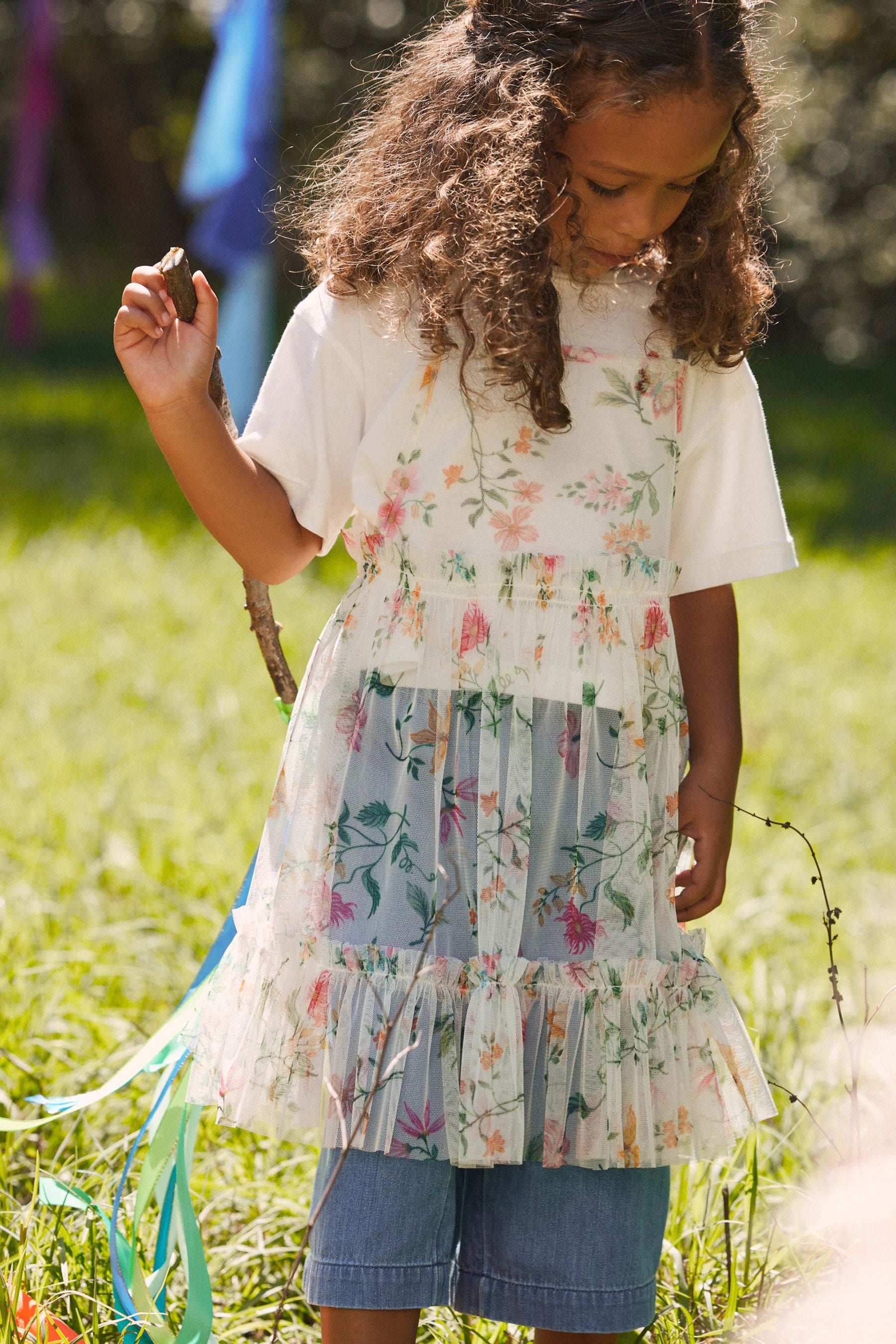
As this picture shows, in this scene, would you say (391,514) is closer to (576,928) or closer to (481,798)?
(481,798)

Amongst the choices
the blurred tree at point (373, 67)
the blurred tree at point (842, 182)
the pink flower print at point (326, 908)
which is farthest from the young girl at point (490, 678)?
the blurred tree at point (842, 182)

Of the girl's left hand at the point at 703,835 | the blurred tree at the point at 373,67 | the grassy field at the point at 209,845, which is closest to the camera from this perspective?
the girl's left hand at the point at 703,835

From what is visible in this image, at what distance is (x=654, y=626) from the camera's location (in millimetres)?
1374

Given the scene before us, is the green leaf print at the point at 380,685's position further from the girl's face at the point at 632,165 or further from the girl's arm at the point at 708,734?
the girl's face at the point at 632,165

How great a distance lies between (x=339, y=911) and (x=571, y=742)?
0.88 feet

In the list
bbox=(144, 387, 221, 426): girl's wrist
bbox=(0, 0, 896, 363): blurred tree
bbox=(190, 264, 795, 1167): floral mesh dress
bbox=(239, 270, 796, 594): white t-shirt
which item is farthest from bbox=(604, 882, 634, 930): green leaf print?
bbox=(0, 0, 896, 363): blurred tree

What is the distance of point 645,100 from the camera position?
1.27 metres

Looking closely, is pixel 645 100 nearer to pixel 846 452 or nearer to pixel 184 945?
pixel 184 945

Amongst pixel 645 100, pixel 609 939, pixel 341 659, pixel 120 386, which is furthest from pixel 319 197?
pixel 120 386

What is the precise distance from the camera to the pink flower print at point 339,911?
50.5 inches

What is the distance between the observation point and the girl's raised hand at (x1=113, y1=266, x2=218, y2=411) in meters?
1.24

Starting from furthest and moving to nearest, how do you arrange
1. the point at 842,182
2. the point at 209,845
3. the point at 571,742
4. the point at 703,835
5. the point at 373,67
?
the point at 842,182
the point at 373,67
the point at 209,845
the point at 703,835
the point at 571,742

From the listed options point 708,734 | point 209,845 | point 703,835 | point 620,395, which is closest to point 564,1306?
point 703,835

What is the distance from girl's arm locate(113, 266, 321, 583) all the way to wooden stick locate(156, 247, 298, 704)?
0.01 meters
